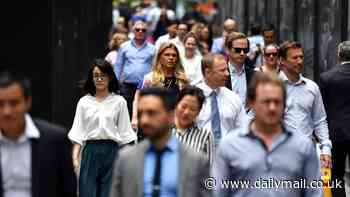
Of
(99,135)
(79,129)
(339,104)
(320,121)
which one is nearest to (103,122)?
(99,135)

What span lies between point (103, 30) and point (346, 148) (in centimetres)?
1325

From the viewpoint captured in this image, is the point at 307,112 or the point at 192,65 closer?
the point at 307,112

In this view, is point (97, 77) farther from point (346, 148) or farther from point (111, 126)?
point (346, 148)

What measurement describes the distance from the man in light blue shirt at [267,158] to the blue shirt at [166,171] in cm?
41

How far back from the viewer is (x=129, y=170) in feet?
23.6

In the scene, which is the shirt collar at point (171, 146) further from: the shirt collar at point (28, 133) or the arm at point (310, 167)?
the arm at point (310, 167)

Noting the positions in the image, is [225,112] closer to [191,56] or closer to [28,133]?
[28,133]

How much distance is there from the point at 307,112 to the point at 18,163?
4.51 metres

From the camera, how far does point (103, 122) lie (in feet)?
38.0

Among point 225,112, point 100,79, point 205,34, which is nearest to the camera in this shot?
point 225,112

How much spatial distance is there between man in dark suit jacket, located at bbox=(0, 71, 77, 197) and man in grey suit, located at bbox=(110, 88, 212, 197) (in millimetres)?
435

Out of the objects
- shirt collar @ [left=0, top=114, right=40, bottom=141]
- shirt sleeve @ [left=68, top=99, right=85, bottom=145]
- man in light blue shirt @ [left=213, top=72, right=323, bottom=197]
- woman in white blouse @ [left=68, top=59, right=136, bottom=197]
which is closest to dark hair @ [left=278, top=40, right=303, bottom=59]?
woman in white blouse @ [left=68, top=59, right=136, bottom=197]

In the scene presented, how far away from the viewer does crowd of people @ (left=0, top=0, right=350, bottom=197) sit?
7199 mm

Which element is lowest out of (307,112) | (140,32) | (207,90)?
(307,112)
